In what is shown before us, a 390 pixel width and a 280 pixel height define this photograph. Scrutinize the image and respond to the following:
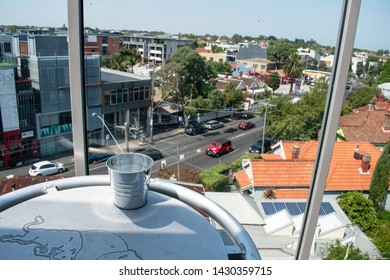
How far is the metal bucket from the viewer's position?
85 centimetres

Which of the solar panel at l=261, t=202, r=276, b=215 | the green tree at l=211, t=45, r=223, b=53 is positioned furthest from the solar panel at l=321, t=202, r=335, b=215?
the green tree at l=211, t=45, r=223, b=53

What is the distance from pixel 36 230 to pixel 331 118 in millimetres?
839

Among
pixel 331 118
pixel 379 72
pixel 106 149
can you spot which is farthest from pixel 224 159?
pixel 379 72

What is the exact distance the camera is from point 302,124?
6.06m

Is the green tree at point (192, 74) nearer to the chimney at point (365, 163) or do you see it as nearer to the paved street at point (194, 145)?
the paved street at point (194, 145)

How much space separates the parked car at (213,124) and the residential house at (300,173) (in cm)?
Result: 84

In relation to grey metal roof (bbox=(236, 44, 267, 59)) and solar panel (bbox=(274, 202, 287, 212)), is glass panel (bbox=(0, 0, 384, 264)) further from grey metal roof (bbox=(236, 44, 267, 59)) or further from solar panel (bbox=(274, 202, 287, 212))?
grey metal roof (bbox=(236, 44, 267, 59))

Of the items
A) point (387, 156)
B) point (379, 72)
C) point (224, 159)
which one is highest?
point (379, 72)

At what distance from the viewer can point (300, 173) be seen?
13.7 feet

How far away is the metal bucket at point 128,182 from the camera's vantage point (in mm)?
853

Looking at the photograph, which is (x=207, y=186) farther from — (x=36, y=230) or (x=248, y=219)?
(x=36, y=230)

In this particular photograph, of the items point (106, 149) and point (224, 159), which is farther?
point (224, 159)

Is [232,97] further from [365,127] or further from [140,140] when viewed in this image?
[140,140]

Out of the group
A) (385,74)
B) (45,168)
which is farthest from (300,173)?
(385,74)
